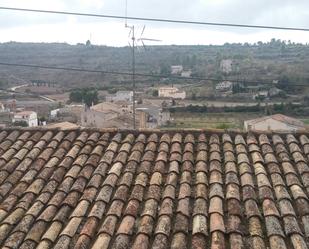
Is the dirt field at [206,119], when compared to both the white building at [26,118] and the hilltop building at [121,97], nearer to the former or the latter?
the hilltop building at [121,97]

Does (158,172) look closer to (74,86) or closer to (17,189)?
(17,189)

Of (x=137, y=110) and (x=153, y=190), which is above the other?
(x=153, y=190)

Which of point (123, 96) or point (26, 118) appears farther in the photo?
point (123, 96)

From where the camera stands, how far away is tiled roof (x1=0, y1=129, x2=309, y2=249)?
11.2 ft

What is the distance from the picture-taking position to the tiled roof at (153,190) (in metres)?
3.40

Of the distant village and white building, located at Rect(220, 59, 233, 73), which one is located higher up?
white building, located at Rect(220, 59, 233, 73)

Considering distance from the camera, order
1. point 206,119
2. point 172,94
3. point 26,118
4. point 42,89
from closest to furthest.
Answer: point 26,118
point 206,119
point 172,94
point 42,89

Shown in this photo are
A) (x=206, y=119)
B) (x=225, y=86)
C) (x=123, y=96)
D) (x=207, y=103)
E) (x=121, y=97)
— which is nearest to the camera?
(x=206, y=119)

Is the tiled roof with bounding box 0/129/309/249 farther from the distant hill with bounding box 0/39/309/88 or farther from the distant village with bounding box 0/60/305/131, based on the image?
the distant hill with bounding box 0/39/309/88

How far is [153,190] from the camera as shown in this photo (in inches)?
158

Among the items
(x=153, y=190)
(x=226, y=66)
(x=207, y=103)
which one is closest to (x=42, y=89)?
(x=207, y=103)

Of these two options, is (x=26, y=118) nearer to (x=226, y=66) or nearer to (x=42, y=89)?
(x=42, y=89)

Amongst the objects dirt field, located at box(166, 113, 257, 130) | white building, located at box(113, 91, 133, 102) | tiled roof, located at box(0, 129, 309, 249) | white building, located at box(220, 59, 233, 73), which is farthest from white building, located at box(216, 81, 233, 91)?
tiled roof, located at box(0, 129, 309, 249)

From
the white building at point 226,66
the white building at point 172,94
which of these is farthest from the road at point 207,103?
the white building at point 226,66
